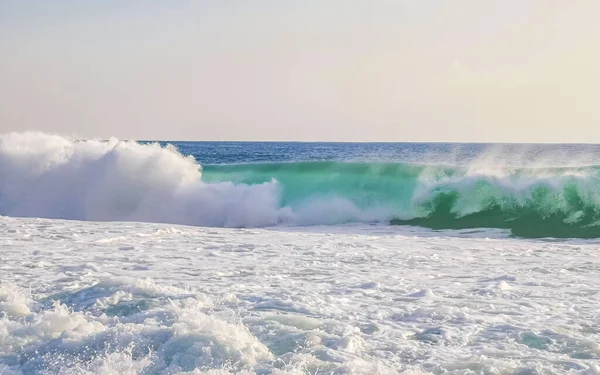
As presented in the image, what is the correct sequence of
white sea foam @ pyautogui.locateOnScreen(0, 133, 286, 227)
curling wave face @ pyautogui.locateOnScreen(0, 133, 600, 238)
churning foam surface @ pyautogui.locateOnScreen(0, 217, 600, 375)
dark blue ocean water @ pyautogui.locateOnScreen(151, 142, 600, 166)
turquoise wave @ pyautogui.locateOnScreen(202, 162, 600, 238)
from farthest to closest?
1. dark blue ocean water @ pyautogui.locateOnScreen(151, 142, 600, 166)
2. white sea foam @ pyautogui.locateOnScreen(0, 133, 286, 227)
3. curling wave face @ pyautogui.locateOnScreen(0, 133, 600, 238)
4. turquoise wave @ pyautogui.locateOnScreen(202, 162, 600, 238)
5. churning foam surface @ pyautogui.locateOnScreen(0, 217, 600, 375)

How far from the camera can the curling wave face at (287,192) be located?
654 inches

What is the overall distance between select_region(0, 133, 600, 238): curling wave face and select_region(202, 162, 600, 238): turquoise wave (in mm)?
28

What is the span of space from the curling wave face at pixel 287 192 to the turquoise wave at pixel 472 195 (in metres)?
0.03

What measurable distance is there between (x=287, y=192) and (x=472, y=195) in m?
5.72

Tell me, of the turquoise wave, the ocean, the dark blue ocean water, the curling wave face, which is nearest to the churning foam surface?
the ocean

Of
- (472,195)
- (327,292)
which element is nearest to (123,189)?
(472,195)

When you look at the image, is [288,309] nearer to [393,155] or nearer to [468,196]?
[468,196]

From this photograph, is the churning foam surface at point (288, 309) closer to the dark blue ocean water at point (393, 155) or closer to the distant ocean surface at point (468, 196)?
the distant ocean surface at point (468, 196)

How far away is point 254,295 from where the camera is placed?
639cm

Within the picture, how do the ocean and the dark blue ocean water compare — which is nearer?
the ocean

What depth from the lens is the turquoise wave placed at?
51.3 ft

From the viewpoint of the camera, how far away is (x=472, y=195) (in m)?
17.7

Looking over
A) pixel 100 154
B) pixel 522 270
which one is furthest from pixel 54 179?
pixel 522 270

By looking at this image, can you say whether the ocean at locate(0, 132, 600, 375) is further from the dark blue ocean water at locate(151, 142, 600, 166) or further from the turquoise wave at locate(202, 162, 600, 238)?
the dark blue ocean water at locate(151, 142, 600, 166)
